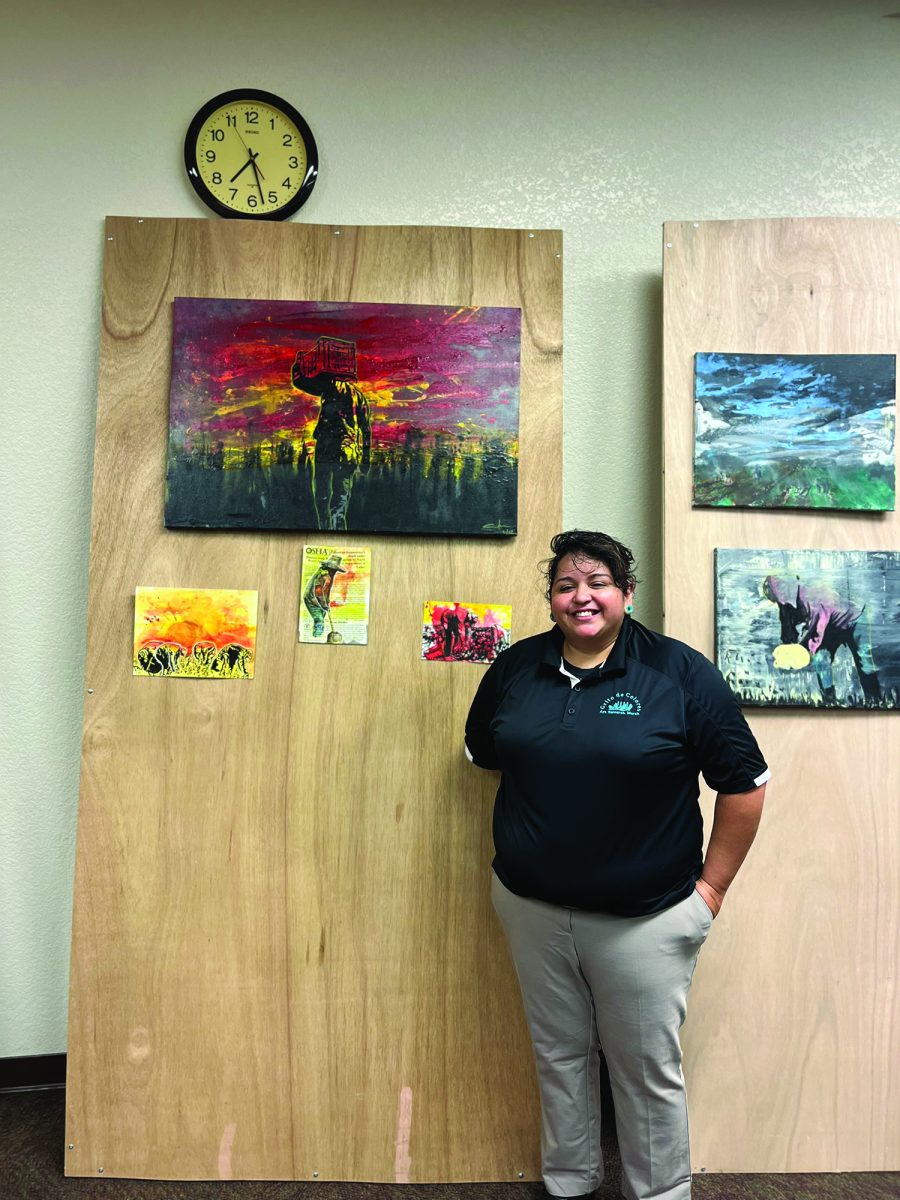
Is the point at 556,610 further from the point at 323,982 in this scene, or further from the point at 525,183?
the point at 525,183

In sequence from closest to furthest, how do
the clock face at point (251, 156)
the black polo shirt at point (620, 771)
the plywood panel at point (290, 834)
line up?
the black polo shirt at point (620, 771)
the plywood panel at point (290, 834)
the clock face at point (251, 156)

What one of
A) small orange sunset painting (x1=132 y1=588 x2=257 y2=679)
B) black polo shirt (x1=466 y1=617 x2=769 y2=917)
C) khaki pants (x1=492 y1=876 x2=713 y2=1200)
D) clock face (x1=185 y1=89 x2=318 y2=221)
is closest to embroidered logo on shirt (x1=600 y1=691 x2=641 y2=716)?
black polo shirt (x1=466 y1=617 x2=769 y2=917)

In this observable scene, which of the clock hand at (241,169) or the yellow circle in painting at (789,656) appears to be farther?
the clock hand at (241,169)

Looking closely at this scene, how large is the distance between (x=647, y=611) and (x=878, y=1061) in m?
1.22

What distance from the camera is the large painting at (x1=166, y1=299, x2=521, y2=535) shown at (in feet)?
6.87

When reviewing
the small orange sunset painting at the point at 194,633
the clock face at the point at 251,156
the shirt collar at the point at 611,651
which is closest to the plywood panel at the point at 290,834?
the small orange sunset painting at the point at 194,633

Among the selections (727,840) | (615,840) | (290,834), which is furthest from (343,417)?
(727,840)

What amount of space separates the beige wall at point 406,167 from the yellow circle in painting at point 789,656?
13.3 inches

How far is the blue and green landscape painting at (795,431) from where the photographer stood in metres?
2.09

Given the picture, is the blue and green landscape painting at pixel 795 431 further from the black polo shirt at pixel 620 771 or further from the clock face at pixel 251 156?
the clock face at pixel 251 156

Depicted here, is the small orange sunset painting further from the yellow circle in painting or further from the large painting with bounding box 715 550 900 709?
the yellow circle in painting

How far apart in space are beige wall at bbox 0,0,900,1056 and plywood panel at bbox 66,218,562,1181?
0.20 m

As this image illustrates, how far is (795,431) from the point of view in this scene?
2.10 metres

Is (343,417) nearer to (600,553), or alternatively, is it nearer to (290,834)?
(600,553)
